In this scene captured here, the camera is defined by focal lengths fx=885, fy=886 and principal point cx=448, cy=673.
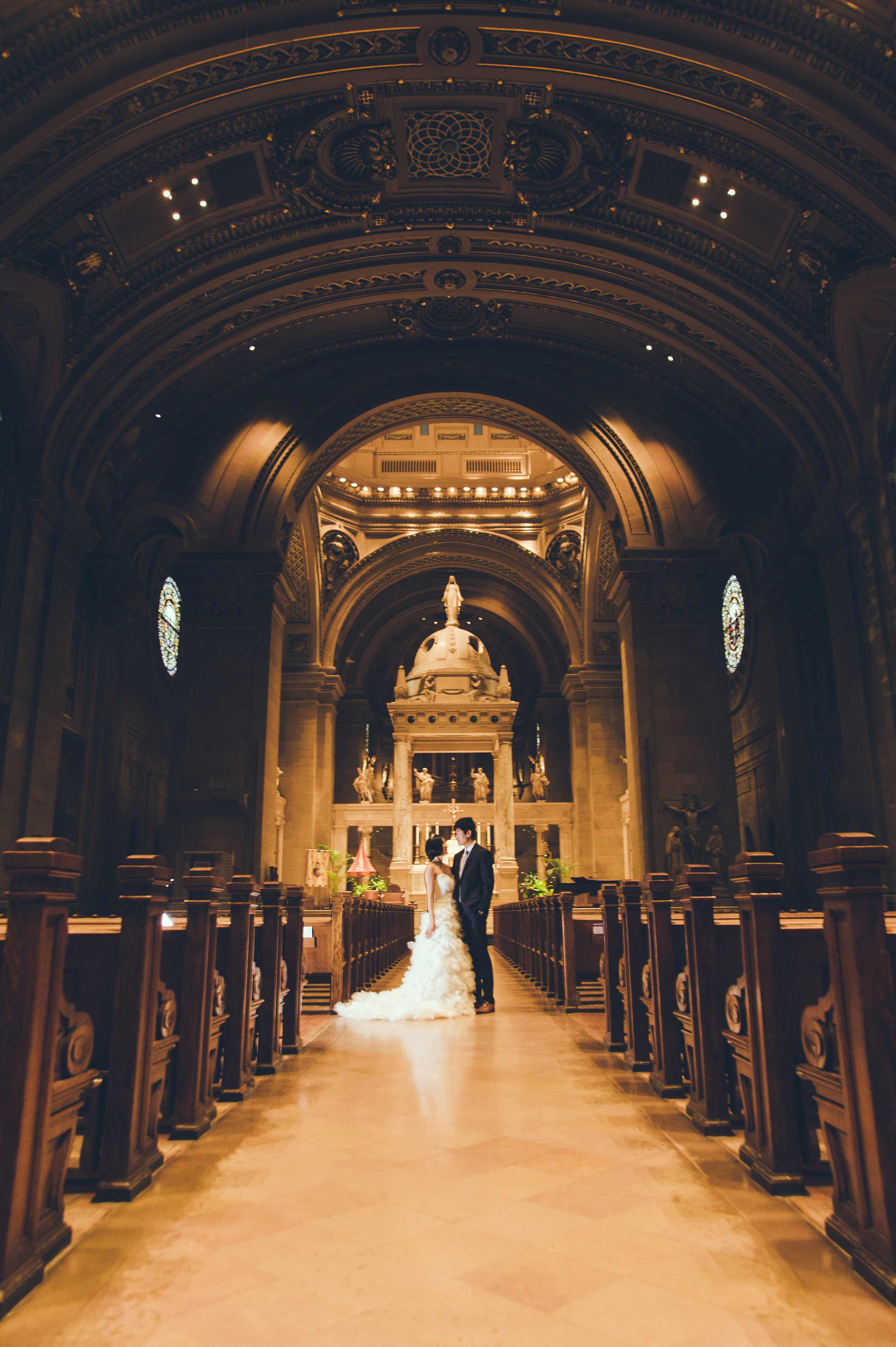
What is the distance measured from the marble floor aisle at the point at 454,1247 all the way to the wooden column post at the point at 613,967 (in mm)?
2041

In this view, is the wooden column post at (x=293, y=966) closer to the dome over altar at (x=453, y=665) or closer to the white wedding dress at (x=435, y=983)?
the white wedding dress at (x=435, y=983)

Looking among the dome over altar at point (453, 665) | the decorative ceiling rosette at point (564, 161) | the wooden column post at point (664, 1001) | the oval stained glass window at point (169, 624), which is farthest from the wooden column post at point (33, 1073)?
the dome over altar at point (453, 665)

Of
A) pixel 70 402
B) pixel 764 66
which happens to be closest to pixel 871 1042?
pixel 764 66

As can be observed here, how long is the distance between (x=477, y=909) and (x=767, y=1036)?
18.2 feet

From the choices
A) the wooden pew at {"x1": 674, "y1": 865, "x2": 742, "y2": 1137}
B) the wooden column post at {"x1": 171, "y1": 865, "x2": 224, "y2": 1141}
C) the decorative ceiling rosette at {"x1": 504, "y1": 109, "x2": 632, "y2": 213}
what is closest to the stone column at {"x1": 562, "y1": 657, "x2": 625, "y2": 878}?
the decorative ceiling rosette at {"x1": 504, "y1": 109, "x2": 632, "y2": 213}

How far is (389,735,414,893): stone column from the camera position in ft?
81.1

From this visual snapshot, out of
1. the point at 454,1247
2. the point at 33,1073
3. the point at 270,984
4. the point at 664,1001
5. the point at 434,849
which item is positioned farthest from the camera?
the point at 434,849

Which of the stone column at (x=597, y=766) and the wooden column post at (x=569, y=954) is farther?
the stone column at (x=597, y=766)

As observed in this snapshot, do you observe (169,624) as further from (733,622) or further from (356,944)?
(733,622)

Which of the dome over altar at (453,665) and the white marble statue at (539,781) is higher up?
the dome over altar at (453,665)

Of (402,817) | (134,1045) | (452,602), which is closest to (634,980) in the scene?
(134,1045)

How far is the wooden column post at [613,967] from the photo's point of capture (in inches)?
258

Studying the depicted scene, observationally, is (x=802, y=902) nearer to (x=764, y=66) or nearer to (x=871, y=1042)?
(x=764, y=66)

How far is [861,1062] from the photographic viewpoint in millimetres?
2596
